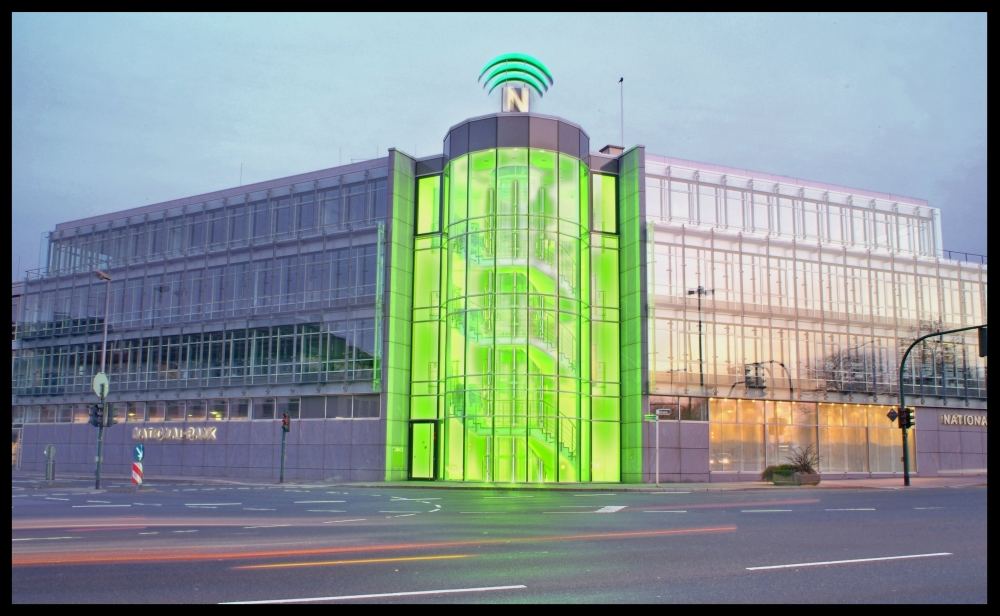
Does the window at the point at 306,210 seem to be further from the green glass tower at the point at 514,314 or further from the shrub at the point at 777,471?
the shrub at the point at 777,471

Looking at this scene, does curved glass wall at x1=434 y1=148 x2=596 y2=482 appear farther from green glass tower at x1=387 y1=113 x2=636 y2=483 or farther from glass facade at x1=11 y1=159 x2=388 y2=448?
glass facade at x1=11 y1=159 x2=388 y2=448

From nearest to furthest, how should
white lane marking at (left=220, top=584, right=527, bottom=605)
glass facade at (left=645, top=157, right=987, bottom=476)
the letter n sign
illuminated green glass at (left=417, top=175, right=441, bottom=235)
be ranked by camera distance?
white lane marking at (left=220, top=584, right=527, bottom=605), glass facade at (left=645, top=157, right=987, bottom=476), the letter n sign, illuminated green glass at (left=417, top=175, right=441, bottom=235)

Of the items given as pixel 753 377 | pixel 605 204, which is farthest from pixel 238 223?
pixel 753 377

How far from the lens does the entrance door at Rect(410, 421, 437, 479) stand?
157ft

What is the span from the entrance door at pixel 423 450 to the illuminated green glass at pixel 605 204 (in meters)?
13.6

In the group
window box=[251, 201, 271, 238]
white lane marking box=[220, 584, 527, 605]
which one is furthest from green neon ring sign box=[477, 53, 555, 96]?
white lane marking box=[220, 584, 527, 605]

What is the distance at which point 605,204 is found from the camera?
50.3m

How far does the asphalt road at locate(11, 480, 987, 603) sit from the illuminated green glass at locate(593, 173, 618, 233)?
1186 inches

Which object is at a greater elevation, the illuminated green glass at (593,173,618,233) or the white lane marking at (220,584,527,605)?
the illuminated green glass at (593,173,618,233)

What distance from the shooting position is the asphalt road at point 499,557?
902cm

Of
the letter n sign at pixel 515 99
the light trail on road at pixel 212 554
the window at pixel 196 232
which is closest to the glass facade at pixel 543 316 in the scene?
the window at pixel 196 232

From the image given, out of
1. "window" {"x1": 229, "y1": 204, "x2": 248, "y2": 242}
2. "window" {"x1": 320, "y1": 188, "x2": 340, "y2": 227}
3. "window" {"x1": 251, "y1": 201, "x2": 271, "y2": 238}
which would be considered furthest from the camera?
"window" {"x1": 229, "y1": 204, "x2": 248, "y2": 242}

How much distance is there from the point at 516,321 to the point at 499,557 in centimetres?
3363

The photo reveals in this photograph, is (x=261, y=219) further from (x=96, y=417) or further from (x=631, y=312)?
(x=631, y=312)
